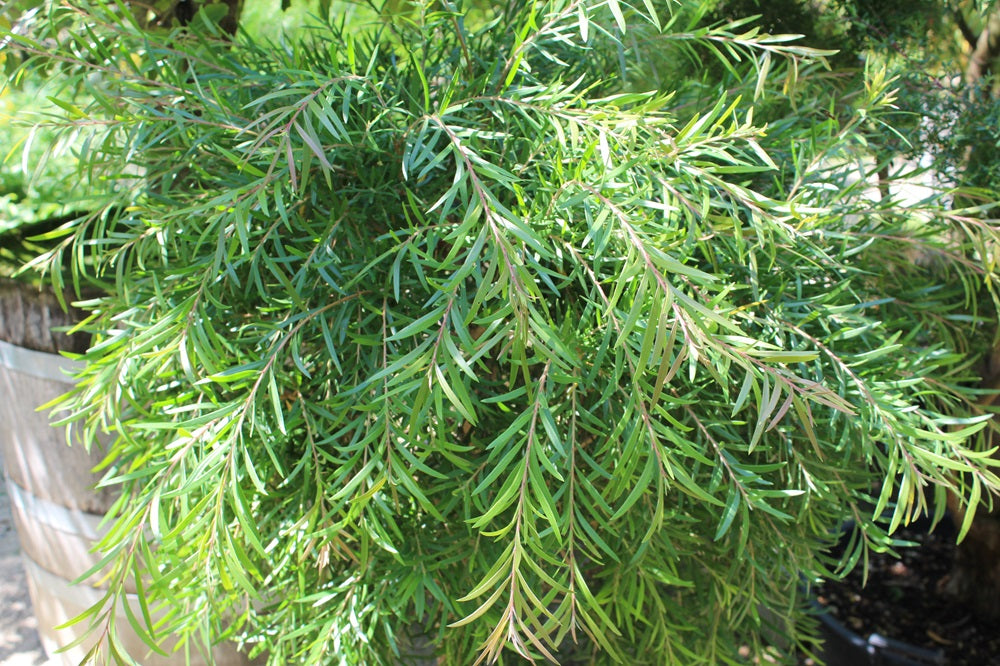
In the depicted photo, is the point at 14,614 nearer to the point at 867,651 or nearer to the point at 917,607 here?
the point at 867,651

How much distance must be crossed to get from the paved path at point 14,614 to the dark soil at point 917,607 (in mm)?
1609

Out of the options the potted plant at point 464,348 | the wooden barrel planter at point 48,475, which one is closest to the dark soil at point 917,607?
the potted plant at point 464,348

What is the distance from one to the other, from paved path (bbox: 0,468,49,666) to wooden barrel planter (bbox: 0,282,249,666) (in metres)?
0.29

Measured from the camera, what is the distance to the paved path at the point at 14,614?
1.58 m

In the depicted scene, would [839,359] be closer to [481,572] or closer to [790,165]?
[790,165]

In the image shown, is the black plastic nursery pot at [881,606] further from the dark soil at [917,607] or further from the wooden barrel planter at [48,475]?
the wooden barrel planter at [48,475]

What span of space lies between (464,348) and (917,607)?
55.6 inches

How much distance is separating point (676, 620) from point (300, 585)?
422 millimetres

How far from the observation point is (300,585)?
31.0 inches

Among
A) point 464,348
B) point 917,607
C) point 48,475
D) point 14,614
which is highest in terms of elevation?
point 464,348

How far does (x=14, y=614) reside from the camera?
1.74 meters

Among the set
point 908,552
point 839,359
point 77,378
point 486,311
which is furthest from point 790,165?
point 908,552

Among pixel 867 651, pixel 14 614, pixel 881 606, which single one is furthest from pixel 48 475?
pixel 881 606

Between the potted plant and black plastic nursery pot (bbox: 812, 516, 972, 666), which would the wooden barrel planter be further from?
black plastic nursery pot (bbox: 812, 516, 972, 666)
